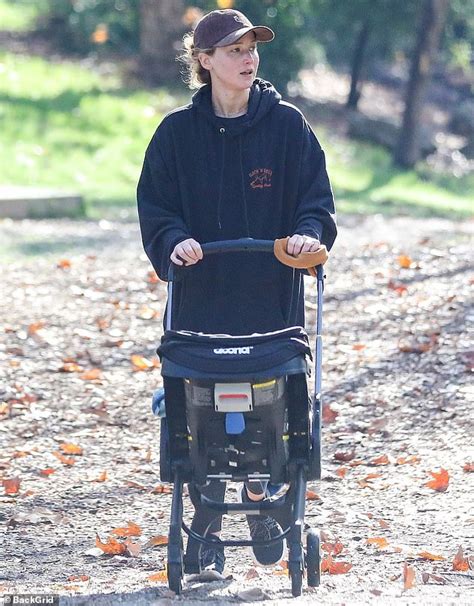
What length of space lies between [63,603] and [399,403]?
391 centimetres

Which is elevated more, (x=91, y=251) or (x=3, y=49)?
(x=3, y=49)

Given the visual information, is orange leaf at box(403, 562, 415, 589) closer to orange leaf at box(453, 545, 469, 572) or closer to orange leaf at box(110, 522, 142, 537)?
orange leaf at box(453, 545, 469, 572)

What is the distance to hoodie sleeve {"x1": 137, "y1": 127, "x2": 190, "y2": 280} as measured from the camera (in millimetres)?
4934

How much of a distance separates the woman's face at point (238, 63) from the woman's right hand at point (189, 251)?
66 centimetres

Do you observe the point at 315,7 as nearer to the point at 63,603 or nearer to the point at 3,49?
the point at 3,49

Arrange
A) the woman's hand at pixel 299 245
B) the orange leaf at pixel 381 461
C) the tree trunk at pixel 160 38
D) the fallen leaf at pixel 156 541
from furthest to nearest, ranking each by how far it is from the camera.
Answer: the tree trunk at pixel 160 38 < the orange leaf at pixel 381 461 < the fallen leaf at pixel 156 541 < the woman's hand at pixel 299 245

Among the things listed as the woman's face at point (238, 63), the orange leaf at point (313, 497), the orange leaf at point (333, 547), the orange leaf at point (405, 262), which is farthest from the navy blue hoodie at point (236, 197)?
the orange leaf at point (405, 262)

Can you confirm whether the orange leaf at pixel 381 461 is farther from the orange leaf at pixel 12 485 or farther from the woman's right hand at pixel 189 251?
the woman's right hand at pixel 189 251

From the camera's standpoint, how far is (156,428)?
7.98m

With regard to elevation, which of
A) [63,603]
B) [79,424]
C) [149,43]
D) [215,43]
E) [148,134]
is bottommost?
[63,603]

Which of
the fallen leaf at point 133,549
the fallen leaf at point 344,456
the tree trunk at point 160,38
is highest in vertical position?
the tree trunk at point 160,38

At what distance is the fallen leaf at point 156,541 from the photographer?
5.85 m

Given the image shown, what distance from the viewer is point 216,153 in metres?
4.96

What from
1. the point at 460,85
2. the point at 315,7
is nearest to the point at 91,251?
the point at 315,7
